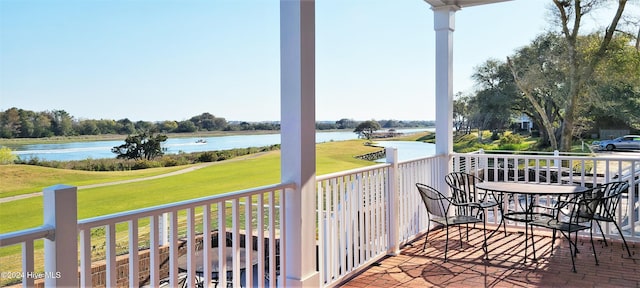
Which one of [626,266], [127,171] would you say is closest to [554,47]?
[626,266]

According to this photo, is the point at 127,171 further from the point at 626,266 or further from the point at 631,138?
the point at 631,138

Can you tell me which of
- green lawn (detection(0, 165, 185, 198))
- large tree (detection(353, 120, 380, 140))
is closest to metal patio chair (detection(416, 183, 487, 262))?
large tree (detection(353, 120, 380, 140))

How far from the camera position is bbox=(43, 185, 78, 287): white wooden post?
1.43 metres

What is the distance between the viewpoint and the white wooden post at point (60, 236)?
1.43 m

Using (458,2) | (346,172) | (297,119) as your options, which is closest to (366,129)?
(458,2)

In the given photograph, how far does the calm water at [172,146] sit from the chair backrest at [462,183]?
65cm

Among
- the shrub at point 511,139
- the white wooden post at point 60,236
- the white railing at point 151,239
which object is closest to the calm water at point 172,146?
the white railing at point 151,239

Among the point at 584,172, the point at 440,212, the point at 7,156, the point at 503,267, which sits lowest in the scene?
the point at 503,267

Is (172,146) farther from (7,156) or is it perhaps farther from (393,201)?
(393,201)

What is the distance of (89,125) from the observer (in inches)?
186

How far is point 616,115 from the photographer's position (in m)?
7.96

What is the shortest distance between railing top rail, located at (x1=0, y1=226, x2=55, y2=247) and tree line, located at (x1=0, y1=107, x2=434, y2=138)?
108 inches

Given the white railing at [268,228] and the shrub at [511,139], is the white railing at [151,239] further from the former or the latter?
the shrub at [511,139]

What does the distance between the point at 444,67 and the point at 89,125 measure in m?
4.15
